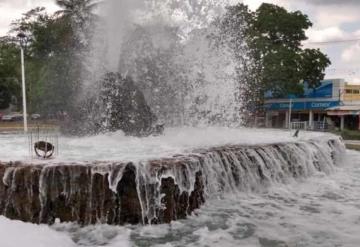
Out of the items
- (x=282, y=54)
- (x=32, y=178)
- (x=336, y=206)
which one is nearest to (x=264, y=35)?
(x=282, y=54)

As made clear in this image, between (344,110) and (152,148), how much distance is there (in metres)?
31.4

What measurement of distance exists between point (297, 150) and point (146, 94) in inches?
185

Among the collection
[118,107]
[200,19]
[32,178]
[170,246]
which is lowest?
[170,246]

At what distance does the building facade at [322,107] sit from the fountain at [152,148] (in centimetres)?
2263

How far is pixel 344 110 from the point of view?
39750 mm

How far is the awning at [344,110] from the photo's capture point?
39562 millimetres

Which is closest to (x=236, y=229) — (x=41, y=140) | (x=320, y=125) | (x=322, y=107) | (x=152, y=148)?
(x=152, y=148)

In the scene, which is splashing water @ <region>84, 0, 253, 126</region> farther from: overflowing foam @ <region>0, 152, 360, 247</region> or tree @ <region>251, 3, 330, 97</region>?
tree @ <region>251, 3, 330, 97</region>

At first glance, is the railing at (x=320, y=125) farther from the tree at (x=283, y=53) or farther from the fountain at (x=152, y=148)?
the fountain at (x=152, y=148)

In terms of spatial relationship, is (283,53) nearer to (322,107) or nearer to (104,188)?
(322,107)

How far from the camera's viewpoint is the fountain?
8445 mm

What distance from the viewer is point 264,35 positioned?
38.7 metres

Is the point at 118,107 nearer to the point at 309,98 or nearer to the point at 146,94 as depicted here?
the point at 146,94

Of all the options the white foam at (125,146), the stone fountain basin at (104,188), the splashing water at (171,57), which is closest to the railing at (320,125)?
the splashing water at (171,57)
